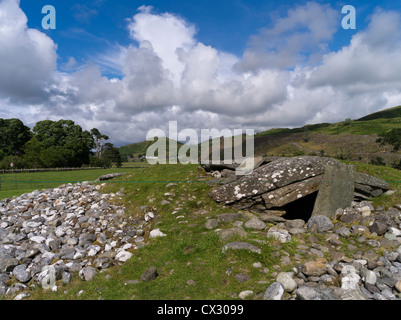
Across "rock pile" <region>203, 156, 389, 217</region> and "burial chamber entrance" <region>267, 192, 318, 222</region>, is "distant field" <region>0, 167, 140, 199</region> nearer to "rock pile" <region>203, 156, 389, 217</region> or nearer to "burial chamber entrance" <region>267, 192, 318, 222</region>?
"rock pile" <region>203, 156, 389, 217</region>

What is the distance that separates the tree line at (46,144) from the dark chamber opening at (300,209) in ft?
237

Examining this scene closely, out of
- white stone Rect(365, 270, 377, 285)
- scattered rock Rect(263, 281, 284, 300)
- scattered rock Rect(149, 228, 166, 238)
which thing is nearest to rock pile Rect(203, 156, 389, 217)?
scattered rock Rect(149, 228, 166, 238)

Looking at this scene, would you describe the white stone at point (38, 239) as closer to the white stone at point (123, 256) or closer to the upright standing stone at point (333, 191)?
the white stone at point (123, 256)

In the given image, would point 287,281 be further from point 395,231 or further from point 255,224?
point 395,231

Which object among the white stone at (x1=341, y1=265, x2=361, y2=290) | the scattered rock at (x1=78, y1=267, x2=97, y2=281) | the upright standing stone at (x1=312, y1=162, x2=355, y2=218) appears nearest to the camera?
the white stone at (x1=341, y1=265, x2=361, y2=290)

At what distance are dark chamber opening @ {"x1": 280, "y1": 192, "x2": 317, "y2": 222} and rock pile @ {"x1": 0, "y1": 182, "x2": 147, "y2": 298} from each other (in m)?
6.76

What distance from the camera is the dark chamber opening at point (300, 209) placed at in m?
10.5

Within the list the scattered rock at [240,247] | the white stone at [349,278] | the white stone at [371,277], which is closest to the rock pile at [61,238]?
the scattered rock at [240,247]

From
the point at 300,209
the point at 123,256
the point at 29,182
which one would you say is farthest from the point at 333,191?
the point at 29,182

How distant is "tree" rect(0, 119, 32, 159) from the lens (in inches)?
2857

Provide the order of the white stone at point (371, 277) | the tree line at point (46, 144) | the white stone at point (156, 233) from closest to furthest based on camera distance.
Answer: the white stone at point (371, 277), the white stone at point (156, 233), the tree line at point (46, 144)

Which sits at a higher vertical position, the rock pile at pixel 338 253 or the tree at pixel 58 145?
the tree at pixel 58 145

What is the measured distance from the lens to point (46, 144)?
7312 cm

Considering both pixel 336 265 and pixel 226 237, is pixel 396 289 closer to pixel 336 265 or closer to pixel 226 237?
pixel 336 265
